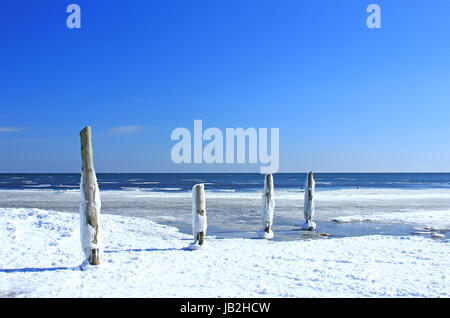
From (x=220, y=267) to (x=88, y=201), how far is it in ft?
11.5

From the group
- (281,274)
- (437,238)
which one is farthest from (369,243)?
(281,274)

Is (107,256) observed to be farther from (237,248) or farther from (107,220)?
(107,220)

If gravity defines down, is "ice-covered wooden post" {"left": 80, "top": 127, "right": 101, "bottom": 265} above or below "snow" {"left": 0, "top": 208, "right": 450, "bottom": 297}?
above

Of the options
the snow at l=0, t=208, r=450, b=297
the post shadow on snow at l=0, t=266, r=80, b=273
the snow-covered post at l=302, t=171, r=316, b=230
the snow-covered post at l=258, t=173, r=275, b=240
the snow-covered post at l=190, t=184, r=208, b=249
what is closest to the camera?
the snow at l=0, t=208, r=450, b=297

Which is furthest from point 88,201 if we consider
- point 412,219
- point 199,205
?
point 412,219

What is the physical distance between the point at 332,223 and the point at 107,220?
444 inches

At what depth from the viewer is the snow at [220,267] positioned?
7035mm

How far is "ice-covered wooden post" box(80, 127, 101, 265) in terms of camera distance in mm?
8492

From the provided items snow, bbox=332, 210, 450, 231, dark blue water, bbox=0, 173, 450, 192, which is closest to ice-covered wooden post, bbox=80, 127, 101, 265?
snow, bbox=332, 210, 450, 231

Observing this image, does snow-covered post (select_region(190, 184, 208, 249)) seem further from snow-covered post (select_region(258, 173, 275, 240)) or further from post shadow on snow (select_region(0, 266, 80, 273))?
post shadow on snow (select_region(0, 266, 80, 273))

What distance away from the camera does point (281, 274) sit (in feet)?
27.1

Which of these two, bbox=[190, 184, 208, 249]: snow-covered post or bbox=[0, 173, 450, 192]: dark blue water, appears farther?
bbox=[0, 173, 450, 192]: dark blue water

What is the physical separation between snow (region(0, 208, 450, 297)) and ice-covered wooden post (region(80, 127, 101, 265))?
60 centimetres

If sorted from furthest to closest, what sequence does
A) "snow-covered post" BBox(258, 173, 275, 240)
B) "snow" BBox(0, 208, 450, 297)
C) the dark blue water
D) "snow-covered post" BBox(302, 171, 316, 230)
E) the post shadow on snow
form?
the dark blue water → "snow-covered post" BBox(302, 171, 316, 230) → "snow-covered post" BBox(258, 173, 275, 240) → the post shadow on snow → "snow" BBox(0, 208, 450, 297)
